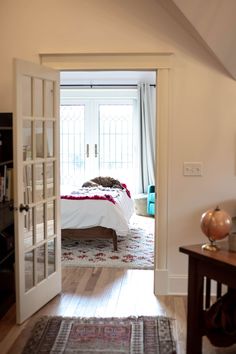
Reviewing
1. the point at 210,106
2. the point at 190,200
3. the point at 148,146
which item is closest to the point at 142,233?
the point at 148,146

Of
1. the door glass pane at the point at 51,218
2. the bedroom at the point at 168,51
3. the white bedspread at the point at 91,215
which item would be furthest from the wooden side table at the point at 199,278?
the white bedspread at the point at 91,215

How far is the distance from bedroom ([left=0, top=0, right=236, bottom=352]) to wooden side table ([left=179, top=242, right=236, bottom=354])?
1.10m

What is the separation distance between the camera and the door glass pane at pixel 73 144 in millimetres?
8375

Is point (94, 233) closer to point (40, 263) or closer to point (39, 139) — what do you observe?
point (40, 263)

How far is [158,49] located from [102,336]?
250 cm

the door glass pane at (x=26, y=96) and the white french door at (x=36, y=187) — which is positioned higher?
the door glass pane at (x=26, y=96)

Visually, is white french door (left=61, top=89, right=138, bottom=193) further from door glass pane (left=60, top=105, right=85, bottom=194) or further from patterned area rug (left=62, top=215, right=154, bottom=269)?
patterned area rug (left=62, top=215, right=154, bottom=269)

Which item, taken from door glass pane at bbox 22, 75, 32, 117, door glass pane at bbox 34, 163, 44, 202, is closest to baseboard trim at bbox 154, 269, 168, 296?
door glass pane at bbox 34, 163, 44, 202

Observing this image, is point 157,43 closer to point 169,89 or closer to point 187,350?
point 169,89

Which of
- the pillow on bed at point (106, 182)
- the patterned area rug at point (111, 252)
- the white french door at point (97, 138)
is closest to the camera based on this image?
the patterned area rug at point (111, 252)

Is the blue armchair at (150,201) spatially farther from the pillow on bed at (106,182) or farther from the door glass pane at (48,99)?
the door glass pane at (48,99)

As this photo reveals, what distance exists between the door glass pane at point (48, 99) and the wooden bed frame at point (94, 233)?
7.14ft

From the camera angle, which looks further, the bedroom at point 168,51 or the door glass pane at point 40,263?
the bedroom at point 168,51

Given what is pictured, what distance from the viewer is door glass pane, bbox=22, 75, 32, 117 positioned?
335cm
